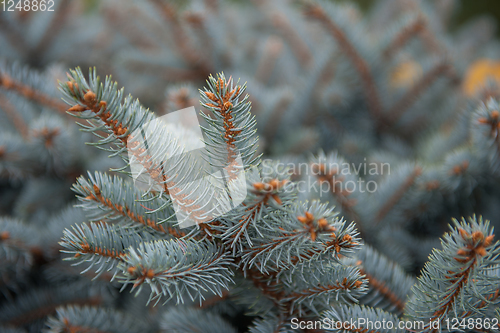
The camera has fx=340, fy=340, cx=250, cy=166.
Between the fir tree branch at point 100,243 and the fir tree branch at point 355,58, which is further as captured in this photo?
the fir tree branch at point 355,58

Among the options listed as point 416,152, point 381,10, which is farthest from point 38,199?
point 381,10

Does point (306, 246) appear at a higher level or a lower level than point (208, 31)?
lower

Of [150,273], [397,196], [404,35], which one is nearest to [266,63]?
[404,35]

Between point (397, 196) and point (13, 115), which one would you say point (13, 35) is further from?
point (397, 196)

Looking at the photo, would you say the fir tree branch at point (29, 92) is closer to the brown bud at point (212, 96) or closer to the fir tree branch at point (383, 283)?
the brown bud at point (212, 96)

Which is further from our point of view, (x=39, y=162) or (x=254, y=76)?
(x=254, y=76)

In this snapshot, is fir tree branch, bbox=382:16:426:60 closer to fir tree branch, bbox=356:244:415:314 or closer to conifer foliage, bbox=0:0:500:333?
conifer foliage, bbox=0:0:500:333

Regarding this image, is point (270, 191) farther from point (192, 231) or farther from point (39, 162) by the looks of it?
point (39, 162)

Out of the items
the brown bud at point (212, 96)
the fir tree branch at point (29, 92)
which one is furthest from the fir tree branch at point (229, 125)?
the fir tree branch at point (29, 92)
